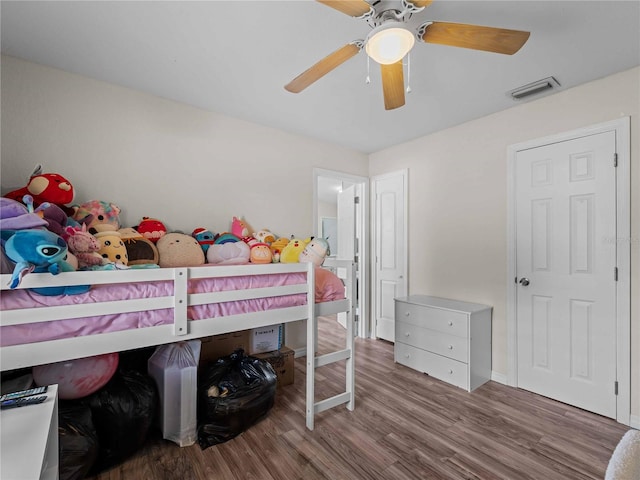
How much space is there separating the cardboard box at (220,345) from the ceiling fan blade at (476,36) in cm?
240

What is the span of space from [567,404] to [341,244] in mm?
2924

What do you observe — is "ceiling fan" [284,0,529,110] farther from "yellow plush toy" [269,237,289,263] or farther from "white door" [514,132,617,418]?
"yellow plush toy" [269,237,289,263]

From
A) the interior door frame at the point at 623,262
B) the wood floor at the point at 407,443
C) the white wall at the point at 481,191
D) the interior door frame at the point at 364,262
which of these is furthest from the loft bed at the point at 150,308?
the interior door frame at the point at 623,262

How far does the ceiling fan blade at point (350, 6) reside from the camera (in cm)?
124

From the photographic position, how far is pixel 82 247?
157 centimetres

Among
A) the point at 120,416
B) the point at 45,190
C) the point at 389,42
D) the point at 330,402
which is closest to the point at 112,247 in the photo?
the point at 45,190

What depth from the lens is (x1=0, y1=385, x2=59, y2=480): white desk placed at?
0.72m

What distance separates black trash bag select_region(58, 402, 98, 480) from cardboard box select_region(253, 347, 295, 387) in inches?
48.5

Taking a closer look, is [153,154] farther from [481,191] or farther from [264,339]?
[481,191]

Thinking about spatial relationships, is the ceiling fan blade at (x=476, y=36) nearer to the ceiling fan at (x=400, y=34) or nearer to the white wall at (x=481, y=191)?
the ceiling fan at (x=400, y=34)

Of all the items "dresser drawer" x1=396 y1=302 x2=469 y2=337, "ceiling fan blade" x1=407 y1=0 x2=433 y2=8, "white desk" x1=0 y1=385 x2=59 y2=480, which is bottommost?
"dresser drawer" x1=396 y1=302 x2=469 y2=337

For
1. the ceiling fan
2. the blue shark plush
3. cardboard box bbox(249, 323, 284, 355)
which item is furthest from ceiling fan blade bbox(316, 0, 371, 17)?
cardboard box bbox(249, 323, 284, 355)

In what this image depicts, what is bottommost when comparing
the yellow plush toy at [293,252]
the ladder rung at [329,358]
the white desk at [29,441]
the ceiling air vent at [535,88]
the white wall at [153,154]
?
the ladder rung at [329,358]

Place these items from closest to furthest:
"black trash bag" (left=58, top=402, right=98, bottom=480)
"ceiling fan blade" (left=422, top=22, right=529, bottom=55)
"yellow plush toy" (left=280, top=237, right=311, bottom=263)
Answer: "ceiling fan blade" (left=422, top=22, right=529, bottom=55), "black trash bag" (left=58, top=402, right=98, bottom=480), "yellow plush toy" (left=280, top=237, right=311, bottom=263)
